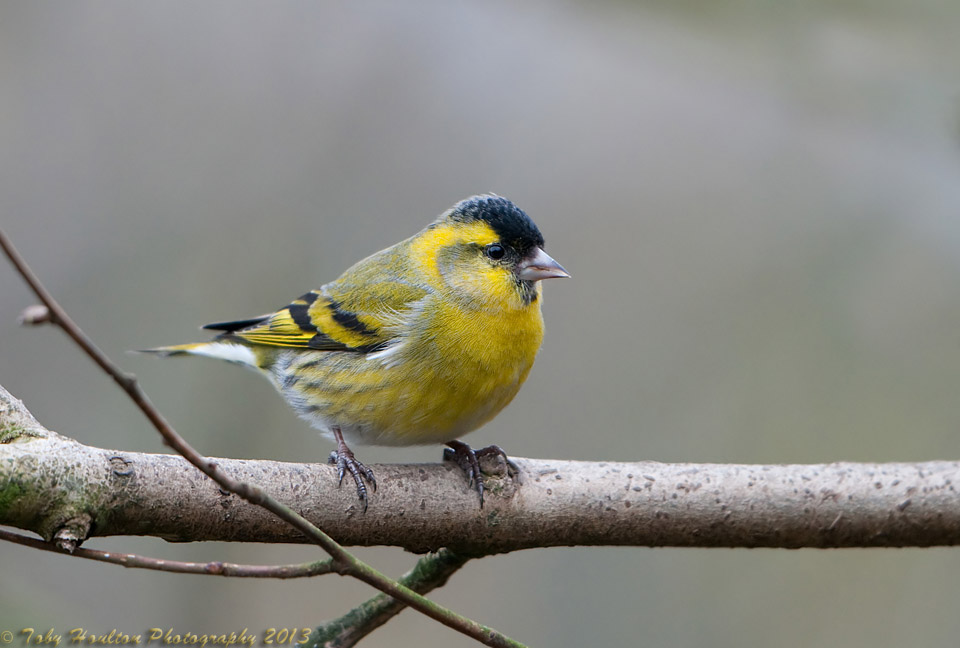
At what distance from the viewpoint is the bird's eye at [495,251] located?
4.55m

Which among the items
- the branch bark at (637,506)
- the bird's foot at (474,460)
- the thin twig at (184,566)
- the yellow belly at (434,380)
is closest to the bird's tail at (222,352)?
the yellow belly at (434,380)

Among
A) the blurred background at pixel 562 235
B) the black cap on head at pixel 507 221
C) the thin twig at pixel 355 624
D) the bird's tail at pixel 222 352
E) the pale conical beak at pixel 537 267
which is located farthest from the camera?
the blurred background at pixel 562 235

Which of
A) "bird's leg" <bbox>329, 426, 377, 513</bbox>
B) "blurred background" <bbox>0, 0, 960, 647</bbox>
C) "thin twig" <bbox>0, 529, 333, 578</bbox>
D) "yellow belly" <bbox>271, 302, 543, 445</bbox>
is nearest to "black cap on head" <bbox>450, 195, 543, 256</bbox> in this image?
"yellow belly" <bbox>271, 302, 543, 445</bbox>

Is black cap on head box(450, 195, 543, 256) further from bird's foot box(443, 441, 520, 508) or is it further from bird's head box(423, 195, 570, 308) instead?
bird's foot box(443, 441, 520, 508)

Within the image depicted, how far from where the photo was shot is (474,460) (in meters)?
3.68

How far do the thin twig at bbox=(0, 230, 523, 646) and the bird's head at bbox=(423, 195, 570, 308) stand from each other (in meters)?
2.06

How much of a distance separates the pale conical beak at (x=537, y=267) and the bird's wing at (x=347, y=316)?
53 cm

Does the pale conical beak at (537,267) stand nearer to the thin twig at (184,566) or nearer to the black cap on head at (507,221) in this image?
the black cap on head at (507,221)

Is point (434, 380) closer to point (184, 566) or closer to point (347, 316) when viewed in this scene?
point (347, 316)

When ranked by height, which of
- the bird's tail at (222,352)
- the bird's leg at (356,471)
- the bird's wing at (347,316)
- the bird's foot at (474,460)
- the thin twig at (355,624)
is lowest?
the thin twig at (355,624)

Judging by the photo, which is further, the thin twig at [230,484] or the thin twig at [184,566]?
the thin twig at [184,566]

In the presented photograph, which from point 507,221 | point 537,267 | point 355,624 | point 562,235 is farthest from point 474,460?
point 562,235

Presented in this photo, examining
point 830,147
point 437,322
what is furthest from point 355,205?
point 830,147

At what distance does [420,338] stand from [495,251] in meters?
0.69
